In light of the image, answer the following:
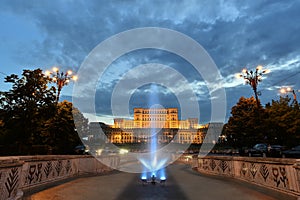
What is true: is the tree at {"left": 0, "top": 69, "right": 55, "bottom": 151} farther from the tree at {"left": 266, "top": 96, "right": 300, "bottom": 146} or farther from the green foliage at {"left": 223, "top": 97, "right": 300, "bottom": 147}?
the tree at {"left": 266, "top": 96, "right": 300, "bottom": 146}

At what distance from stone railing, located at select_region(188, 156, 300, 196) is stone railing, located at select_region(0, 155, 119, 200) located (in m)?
8.28

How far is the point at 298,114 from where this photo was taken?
26766 mm

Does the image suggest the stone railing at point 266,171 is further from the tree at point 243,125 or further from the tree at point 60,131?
the tree at point 243,125

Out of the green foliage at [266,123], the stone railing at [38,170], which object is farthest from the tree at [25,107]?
the green foliage at [266,123]

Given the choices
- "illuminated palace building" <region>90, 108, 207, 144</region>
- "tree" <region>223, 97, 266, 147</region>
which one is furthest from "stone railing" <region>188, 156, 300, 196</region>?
"illuminated palace building" <region>90, 108, 207, 144</region>

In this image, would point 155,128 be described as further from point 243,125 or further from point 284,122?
point 284,122

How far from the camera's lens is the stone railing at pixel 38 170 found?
561cm

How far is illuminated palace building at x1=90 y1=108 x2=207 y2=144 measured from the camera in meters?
124

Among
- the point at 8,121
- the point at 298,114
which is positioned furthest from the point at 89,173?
the point at 298,114

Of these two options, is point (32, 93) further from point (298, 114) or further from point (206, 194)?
point (298, 114)

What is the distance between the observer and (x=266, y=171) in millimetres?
8547

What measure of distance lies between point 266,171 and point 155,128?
4856 inches


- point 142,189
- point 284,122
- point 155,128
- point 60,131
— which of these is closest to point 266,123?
point 284,122

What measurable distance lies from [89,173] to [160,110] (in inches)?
4917
